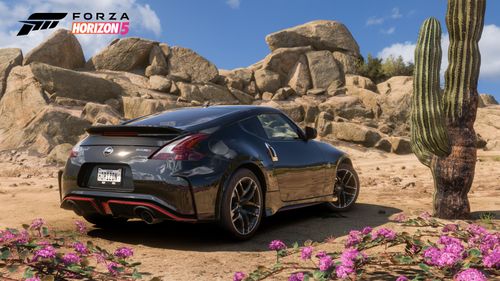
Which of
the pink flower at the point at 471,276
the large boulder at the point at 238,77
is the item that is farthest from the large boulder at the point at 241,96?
the pink flower at the point at 471,276

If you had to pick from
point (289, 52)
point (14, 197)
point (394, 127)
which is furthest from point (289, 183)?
point (289, 52)

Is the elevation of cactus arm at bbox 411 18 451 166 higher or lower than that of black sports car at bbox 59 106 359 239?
higher

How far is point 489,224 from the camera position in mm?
6258

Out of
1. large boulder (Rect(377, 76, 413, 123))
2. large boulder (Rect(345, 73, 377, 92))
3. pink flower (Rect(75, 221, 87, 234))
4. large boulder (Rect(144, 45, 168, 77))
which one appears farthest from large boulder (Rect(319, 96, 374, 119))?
pink flower (Rect(75, 221, 87, 234))

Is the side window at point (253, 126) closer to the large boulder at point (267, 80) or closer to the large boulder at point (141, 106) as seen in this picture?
the large boulder at point (141, 106)

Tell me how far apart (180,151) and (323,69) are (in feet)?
82.2

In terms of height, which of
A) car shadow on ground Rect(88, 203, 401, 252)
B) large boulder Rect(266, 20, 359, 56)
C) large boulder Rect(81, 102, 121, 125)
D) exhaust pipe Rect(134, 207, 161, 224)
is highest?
large boulder Rect(266, 20, 359, 56)

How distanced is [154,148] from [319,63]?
25.2 m

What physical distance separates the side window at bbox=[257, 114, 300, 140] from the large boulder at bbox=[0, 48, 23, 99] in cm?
1645

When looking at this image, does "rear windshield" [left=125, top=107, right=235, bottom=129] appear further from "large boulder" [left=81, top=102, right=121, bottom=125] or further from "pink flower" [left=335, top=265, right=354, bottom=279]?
"large boulder" [left=81, top=102, right=121, bottom=125]

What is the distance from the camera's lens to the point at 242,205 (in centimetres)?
505

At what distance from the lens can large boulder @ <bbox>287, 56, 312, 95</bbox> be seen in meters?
27.7

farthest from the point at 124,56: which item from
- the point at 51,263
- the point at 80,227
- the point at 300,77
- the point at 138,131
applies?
the point at 51,263

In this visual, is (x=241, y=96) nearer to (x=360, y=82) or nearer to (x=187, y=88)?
(x=187, y=88)
